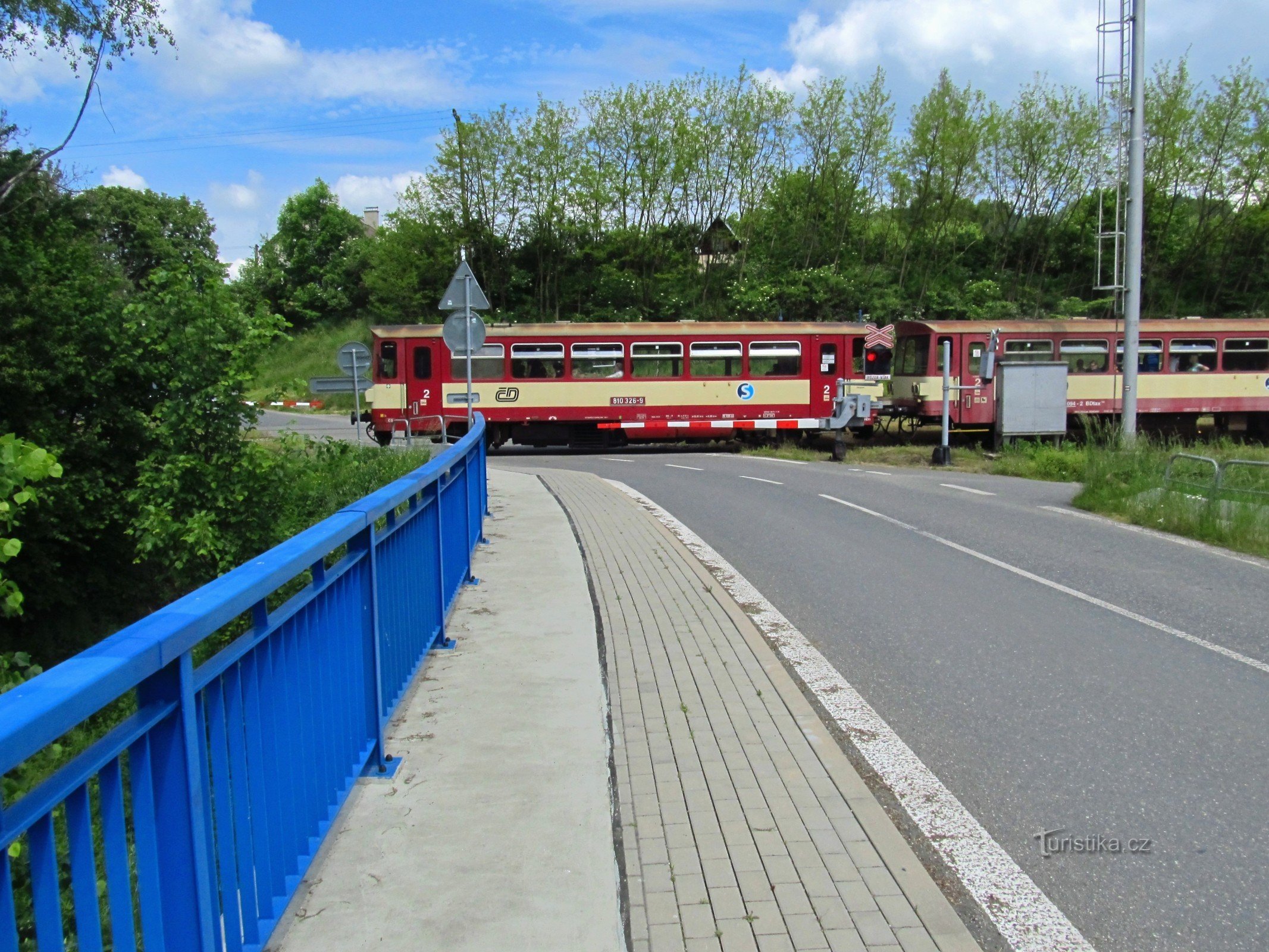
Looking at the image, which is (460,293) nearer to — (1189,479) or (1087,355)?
(1189,479)

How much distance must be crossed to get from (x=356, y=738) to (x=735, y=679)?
8.16ft

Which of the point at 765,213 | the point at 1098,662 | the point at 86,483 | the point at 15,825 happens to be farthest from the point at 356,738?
the point at 765,213

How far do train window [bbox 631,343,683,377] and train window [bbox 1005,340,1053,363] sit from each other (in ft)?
27.7

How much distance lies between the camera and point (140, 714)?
2.24 m

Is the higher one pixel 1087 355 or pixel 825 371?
pixel 1087 355

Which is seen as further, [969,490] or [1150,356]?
[1150,356]

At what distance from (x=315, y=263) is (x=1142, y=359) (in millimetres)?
53258

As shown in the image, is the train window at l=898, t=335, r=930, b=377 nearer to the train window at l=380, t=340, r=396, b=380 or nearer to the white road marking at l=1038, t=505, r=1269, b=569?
the white road marking at l=1038, t=505, r=1269, b=569

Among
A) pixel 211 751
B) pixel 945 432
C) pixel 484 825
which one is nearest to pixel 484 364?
pixel 945 432

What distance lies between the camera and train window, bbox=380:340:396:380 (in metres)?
26.1

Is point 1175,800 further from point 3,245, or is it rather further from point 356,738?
point 3,245

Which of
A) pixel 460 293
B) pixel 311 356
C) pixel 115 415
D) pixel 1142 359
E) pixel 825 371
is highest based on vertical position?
pixel 311 356

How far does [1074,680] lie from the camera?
6.26 m

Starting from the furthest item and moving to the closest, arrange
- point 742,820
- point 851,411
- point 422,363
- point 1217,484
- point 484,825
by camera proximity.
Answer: point 422,363 → point 851,411 → point 1217,484 → point 742,820 → point 484,825
